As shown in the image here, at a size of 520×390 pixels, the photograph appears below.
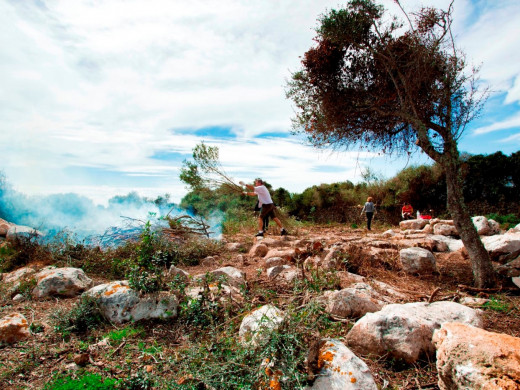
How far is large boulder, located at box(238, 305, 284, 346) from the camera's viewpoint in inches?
92.4

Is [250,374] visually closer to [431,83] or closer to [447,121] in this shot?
[447,121]

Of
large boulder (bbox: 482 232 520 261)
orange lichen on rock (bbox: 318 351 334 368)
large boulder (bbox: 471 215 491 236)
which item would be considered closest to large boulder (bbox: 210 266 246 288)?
orange lichen on rock (bbox: 318 351 334 368)

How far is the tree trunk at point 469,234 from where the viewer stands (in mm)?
4973

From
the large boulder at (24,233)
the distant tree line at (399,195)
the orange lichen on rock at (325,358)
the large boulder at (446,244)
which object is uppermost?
the distant tree line at (399,195)

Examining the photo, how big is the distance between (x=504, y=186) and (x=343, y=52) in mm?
12435

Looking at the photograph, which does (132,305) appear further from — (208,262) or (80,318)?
(208,262)

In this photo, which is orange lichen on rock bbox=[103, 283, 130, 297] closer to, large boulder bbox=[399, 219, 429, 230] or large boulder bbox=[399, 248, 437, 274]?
large boulder bbox=[399, 248, 437, 274]

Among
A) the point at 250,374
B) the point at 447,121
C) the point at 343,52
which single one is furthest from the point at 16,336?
the point at 343,52

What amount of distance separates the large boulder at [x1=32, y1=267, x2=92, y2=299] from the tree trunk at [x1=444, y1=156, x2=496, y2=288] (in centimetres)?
586

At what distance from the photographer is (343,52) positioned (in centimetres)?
701

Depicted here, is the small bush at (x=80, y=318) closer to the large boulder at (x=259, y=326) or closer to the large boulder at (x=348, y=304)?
the large boulder at (x=259, y=326)

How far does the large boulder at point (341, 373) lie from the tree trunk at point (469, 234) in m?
4.00

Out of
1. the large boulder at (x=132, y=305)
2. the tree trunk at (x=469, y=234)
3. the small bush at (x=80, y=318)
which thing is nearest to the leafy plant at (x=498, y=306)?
the tree trunk at (x=469, y=234)

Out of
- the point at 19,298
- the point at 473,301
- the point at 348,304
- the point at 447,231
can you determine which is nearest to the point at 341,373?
the point at 348,304
